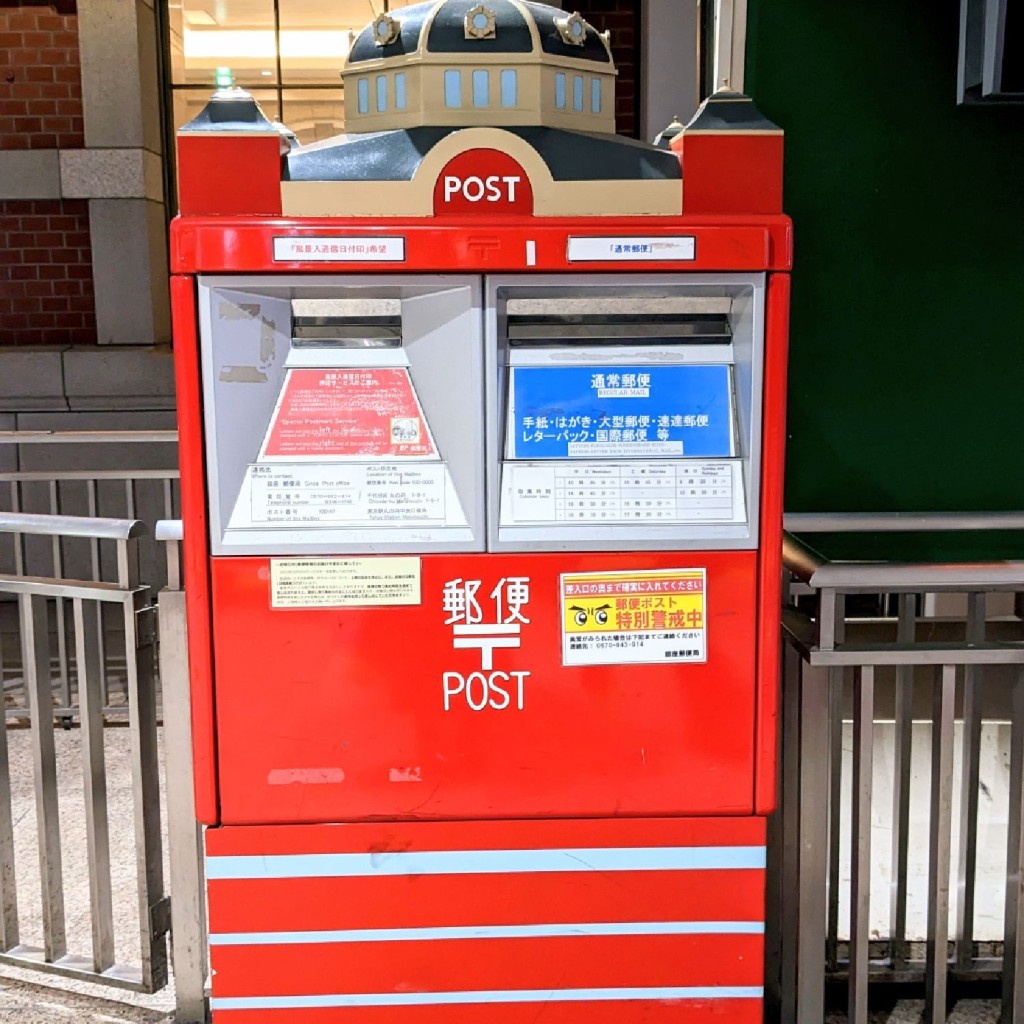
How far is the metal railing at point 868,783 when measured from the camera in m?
2.22

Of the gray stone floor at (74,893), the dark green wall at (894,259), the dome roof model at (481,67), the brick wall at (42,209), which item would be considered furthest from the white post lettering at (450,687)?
the brick wall at (42,209)

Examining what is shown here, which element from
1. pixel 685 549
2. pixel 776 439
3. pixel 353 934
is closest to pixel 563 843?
pixel 353 934

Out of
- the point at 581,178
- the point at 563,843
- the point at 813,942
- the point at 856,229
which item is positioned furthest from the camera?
the point at 856,229

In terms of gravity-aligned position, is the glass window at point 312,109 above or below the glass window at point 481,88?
above

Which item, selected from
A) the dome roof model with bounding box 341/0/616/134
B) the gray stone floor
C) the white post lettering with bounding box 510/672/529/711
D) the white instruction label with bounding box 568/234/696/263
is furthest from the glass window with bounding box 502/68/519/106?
the gray stone floor

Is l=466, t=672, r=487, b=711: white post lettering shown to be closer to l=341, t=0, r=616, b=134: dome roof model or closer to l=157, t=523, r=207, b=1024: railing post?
l=157, t=523, r=207, b=1024: railing post

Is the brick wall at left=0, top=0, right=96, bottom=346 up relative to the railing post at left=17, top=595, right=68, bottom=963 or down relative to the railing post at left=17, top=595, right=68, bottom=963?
up

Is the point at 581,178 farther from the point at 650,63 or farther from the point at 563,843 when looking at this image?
the point at 650,63

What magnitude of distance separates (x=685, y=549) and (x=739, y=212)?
62 centimetres

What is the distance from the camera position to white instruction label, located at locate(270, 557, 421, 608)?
200 cm

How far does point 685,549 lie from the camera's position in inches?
79.7

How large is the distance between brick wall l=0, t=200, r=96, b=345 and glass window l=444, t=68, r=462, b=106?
5.65 metres

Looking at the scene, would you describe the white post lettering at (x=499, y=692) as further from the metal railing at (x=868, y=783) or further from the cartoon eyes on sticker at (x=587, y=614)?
the metal railing at (x=868, y=783)

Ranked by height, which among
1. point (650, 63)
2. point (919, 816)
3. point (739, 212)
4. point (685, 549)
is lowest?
point (919, 816)
